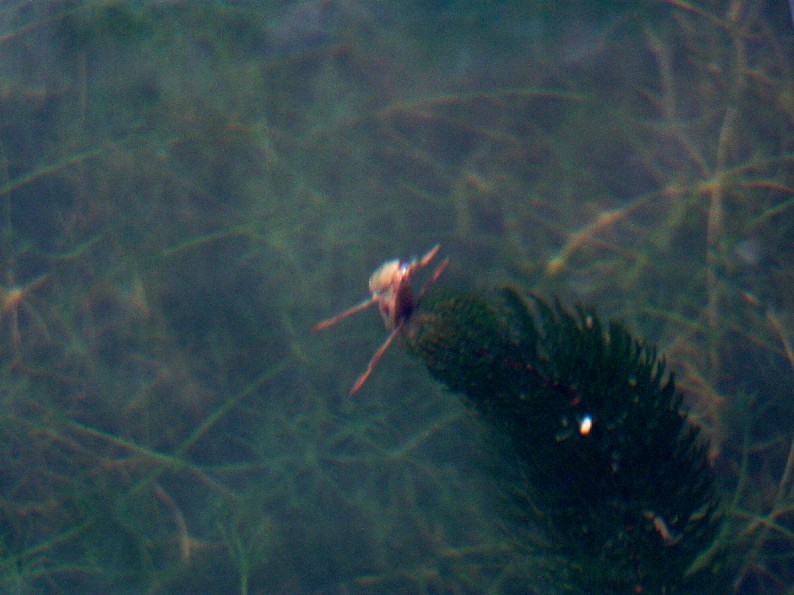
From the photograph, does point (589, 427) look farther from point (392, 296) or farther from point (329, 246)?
point (329, 246)

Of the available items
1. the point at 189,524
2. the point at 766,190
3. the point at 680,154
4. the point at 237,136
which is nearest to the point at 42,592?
the point at 189,524

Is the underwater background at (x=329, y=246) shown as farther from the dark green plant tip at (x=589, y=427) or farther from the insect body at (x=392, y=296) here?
the dark green plant tip at (x=589, y=427)

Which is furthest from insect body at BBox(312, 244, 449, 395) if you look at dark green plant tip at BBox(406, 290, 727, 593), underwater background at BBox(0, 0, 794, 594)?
dark green plant tip at BBox(406, 290, 727, 593)

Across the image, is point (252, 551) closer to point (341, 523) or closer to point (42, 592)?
point (341, 523)

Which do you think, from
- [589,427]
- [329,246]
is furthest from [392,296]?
[589,427]

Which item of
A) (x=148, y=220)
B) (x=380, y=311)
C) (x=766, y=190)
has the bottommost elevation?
(x=380, y=311)

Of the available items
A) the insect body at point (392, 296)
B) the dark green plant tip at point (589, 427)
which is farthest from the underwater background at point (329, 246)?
the dark green plant tip at point (589, 427)
